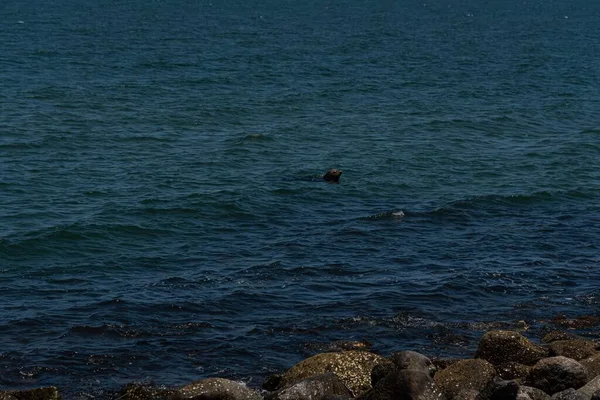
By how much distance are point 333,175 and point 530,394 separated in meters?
26.1

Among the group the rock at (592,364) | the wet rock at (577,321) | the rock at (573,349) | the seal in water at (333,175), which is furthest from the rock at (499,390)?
the seal in water at (333,175)

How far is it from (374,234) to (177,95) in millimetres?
33574

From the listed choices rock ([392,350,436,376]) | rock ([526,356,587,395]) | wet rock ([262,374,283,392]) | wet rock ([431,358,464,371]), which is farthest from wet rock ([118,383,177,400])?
rock ([526,356,587,395])

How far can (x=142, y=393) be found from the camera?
2450 cm

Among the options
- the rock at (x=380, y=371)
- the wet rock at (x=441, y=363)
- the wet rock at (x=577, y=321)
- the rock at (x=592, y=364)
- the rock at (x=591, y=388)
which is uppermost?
the rock at (x=591, y=388)

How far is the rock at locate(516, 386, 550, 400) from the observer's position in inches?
866

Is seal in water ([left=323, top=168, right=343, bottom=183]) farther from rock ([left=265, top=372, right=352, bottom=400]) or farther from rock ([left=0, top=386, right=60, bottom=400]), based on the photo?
rock ([left=0, top=386, right=60, bottom=400])

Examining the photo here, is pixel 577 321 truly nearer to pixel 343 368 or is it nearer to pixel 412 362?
pixel 412 362

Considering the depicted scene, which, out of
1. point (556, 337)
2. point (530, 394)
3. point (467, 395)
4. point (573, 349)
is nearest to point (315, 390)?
point (467, 395)

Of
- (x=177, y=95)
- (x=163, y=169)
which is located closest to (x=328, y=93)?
(x=177, y=95)

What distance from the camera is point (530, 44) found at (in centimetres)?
11131

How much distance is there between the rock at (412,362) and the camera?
23936mm

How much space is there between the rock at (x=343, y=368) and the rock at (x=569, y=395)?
13.6 ft

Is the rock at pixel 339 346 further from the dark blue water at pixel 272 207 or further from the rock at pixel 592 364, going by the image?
the rock at pixel 592 364
